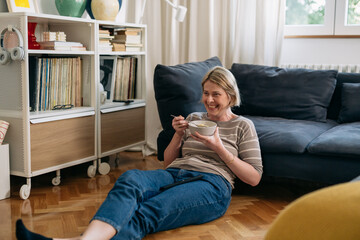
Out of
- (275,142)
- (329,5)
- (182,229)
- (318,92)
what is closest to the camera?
(182,229)

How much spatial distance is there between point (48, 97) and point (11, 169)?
1.61 ft

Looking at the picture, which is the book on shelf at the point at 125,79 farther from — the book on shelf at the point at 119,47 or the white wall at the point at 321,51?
the white wall at the point at 321,51

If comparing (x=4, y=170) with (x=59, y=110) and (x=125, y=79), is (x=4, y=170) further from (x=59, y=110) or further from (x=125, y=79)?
(x=125, y=79)

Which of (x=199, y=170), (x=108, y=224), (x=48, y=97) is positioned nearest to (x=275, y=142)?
(x=199, y=170)

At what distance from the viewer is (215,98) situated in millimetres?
2527

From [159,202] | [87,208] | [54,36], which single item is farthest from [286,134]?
[54,36]

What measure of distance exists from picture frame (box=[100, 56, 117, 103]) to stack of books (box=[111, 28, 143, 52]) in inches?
4.1

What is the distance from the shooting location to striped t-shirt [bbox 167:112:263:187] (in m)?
2.50

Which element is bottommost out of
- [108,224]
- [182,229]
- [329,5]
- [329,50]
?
[182,229]

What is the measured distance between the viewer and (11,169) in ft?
9.50

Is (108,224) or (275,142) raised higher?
(275,142)

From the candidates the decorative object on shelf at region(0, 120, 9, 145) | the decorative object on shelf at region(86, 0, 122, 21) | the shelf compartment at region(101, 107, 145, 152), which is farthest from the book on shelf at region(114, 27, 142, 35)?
the decorative object on shelf at region(0, 120, 9, 145)

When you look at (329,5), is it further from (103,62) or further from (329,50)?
(103,62)

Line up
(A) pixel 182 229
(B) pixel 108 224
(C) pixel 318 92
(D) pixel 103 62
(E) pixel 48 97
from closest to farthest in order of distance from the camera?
(B) pixel 108 224
(A) pixel 182 229
(E) pixel 48 97
(C) pixel 318 92
(D) pixel 103 62
